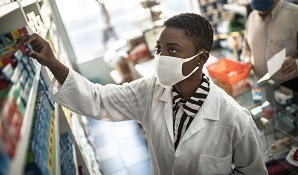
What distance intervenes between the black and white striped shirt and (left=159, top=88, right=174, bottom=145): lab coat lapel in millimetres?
29

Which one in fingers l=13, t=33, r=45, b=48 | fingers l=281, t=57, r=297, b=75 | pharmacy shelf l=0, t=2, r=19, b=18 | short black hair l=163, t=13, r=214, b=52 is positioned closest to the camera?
pharmacy shelf l=0, t=2, r=19, b=18

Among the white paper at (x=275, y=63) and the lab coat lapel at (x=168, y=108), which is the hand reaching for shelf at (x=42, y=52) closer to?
the lab coat lapel at (x=168, y=108)

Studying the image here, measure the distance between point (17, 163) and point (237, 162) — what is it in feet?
4.27

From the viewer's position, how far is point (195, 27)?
4.83ft

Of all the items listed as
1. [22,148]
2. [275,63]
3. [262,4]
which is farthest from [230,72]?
[22,148]

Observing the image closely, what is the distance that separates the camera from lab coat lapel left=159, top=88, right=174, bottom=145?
5.24 feet

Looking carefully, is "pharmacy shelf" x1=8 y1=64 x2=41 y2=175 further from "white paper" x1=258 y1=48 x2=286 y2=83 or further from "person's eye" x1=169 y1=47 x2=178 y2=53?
"white paper" x1=258 y1=48 x2=286 y2=83

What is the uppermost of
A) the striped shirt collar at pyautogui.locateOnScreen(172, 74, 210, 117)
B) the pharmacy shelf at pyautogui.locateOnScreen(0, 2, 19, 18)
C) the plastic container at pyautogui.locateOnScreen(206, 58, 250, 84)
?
the pharmacy shelf at pyautogui.locateOnScreen(0, 2, 19, 18)

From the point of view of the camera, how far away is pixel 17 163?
736 mm

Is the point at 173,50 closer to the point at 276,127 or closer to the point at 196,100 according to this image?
the point at 196,100

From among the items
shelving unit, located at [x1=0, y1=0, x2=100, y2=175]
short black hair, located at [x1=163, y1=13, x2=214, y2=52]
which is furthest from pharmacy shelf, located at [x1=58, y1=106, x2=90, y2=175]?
short black hair, located at [x1=163, y1=13, x2=214, y2=52]

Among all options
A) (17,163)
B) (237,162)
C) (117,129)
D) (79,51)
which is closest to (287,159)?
(237,162)

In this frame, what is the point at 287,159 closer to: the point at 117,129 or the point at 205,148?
the point at 205,148

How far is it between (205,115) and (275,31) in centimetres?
191
